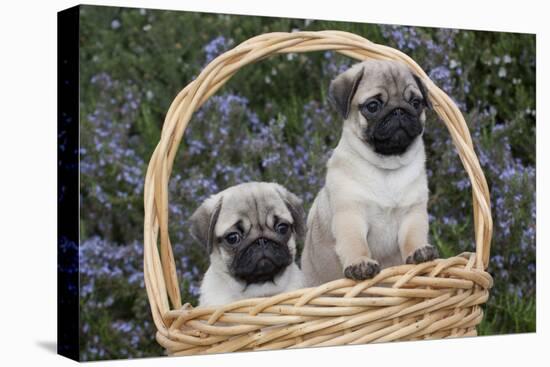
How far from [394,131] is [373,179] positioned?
295 millimetres

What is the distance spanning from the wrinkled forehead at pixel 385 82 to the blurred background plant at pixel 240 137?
39 cm

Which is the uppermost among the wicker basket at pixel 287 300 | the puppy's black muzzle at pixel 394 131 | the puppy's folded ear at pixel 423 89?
the puppy's folded ear at pixel 423 89

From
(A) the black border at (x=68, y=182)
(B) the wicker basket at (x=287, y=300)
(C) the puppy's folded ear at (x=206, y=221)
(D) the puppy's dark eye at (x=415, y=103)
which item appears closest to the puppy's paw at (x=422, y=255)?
(B) the wicker basket at (x=287, y=300)

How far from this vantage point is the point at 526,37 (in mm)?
6414

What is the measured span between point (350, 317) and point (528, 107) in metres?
2.24

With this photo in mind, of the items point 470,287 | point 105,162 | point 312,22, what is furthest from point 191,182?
point 470,287

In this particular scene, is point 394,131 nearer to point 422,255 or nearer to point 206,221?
point 422,255

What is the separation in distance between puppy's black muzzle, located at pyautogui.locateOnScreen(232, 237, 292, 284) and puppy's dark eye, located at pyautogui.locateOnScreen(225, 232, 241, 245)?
7 cm

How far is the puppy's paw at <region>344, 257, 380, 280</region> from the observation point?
5.05 meters

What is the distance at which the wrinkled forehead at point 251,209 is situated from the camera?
16.6 feet

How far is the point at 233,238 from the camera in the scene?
507 centimetres

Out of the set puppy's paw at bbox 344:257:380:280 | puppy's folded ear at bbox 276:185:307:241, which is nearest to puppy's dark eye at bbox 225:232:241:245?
puppy's folded ear at bbox 276:185:307:241

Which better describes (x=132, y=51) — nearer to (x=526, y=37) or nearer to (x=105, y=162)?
(x=105, y=162)

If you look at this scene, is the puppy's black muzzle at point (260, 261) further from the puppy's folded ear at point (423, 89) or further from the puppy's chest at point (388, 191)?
the puppy's folded ear at point (423, 89)
